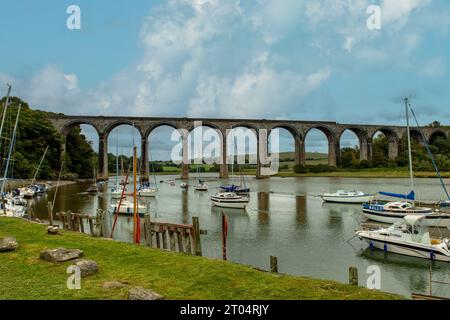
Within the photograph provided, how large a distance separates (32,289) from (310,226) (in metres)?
19.4

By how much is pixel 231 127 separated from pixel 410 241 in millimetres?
77185

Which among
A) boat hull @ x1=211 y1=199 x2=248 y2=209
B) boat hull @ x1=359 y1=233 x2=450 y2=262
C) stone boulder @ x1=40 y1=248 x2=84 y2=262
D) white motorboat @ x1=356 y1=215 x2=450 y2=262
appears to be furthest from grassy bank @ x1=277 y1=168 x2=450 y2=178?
stone boulder @ x1=40 y1=248 x2=84 y2=262

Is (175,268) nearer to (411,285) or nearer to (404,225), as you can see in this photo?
(411,285)

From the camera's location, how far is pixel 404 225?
17.5 m

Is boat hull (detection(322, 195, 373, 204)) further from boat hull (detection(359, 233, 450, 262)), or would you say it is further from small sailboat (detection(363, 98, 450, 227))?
boat hull (detection(359, 233, 450, 262))

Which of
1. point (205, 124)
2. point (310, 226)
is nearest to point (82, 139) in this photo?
point (205, 124)

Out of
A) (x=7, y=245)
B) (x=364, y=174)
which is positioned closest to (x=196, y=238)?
(x=7, y=245)

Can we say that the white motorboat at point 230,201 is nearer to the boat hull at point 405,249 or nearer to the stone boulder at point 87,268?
the boat hull at point 405,249

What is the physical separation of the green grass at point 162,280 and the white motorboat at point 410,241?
29.0 ft

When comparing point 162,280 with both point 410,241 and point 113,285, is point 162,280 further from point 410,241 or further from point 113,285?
point 410,241

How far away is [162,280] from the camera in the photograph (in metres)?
8.77

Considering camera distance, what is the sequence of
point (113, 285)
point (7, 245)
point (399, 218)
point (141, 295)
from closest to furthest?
point (141, 295), point (113, 285), point (7, 245), point (399, 218)
